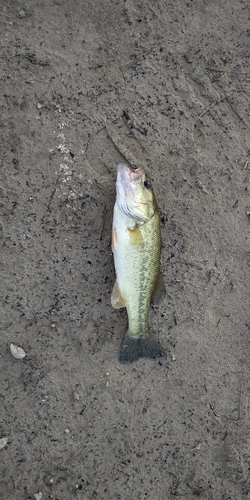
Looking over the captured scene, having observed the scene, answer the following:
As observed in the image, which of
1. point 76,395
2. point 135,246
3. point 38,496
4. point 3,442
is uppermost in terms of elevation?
point 135,246

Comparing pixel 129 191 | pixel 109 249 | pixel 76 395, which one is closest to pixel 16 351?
pixel 76 395

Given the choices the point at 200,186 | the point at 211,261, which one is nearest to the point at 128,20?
the point at 200,186

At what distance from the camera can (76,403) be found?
10.9 feet

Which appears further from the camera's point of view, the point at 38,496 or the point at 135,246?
the point at 38,496

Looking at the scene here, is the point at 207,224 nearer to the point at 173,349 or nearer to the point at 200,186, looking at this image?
the point at 200,186

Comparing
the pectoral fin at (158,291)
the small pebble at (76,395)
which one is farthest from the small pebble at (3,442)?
the pectoral fin at (158,291)

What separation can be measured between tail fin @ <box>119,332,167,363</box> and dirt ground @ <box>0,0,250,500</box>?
97 mm

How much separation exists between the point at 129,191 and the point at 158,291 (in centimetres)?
81

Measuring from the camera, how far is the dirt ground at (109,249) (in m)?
3.15

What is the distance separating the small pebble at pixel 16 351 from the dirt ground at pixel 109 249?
0.05 meters

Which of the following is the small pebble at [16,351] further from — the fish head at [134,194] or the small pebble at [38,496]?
the fish head at [134,194]

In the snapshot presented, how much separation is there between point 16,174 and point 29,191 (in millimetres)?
150

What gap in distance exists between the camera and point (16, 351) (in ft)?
10.4

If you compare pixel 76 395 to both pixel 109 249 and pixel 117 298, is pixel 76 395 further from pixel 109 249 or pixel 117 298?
pixel 109 249
